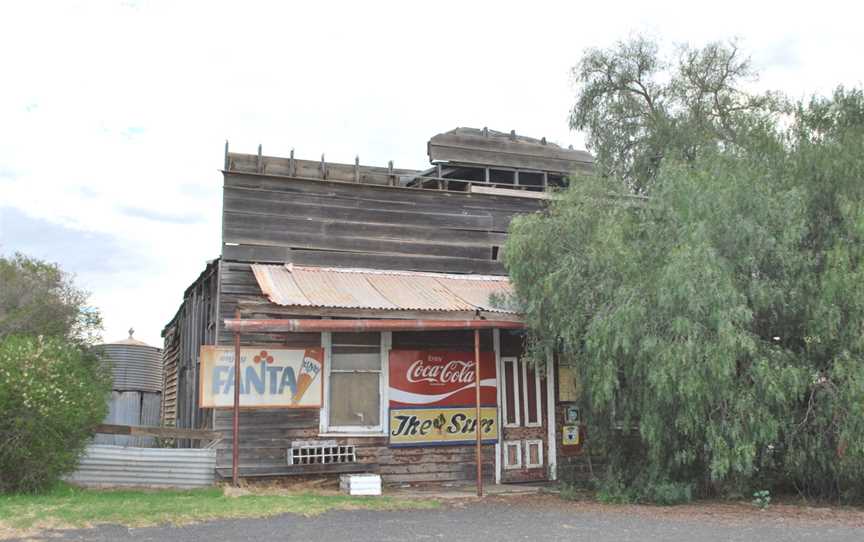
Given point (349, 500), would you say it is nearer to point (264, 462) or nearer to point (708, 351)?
point (264, 462)

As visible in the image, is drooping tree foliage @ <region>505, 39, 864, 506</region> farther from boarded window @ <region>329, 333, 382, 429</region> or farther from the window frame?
boarded window @ <region>329, 333, 382, 429</region>

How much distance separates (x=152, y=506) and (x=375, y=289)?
501 centimetres

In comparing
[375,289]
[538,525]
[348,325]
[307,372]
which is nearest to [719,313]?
[538,525]

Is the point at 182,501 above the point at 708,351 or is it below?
below

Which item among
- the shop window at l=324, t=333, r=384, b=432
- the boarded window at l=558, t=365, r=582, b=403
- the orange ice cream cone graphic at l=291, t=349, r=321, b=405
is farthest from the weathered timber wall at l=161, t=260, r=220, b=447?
the boarded window at l=558, t=365, r=582, b=403

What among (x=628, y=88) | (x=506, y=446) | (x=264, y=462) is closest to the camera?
(x=264, y=462)

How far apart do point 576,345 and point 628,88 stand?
1502cm

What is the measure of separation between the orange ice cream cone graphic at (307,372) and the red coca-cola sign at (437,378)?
1240 millimetres

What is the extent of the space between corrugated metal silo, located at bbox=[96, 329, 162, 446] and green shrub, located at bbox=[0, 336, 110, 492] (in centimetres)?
1085

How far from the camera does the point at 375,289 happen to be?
13.0m

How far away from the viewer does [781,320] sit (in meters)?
10.8

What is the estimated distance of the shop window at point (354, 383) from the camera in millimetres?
12641

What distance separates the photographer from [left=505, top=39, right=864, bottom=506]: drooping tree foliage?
9.91 metres

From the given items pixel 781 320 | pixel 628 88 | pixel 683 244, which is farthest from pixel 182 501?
pixel 628 88
